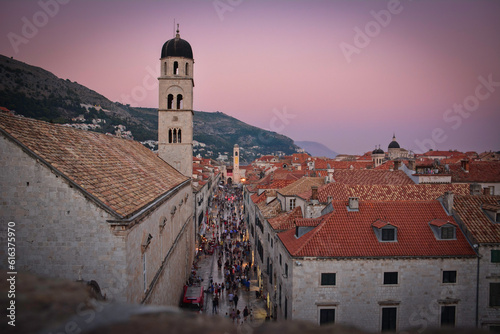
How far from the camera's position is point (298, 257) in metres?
18.3

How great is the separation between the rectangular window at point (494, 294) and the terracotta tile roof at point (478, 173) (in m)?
30.4

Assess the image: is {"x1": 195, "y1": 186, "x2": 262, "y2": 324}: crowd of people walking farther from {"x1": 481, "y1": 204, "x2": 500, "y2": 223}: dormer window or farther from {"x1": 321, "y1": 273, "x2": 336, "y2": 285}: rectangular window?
{"x1": 481, "y1": 204, "x2": 500, "y2": 223}: dormer window

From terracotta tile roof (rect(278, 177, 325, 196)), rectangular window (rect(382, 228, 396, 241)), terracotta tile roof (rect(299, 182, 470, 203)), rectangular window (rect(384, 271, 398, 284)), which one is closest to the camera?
rectangular window (rect(384, 271, 398, 284))

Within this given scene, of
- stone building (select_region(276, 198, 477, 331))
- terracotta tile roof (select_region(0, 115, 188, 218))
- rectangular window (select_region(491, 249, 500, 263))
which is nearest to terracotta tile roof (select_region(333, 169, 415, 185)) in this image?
stone building (select_region(276, 198, 477, 331))

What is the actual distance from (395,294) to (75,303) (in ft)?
64.3

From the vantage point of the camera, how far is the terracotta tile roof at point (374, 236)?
1888 centimetres

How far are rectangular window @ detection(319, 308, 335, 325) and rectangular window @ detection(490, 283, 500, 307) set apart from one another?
380 inches

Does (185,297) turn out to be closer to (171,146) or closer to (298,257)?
(298,257)

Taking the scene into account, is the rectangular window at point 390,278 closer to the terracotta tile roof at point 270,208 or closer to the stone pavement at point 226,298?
the stone pavement at point 226,298

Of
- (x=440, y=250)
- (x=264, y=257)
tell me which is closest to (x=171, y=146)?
(x=264, y=257)

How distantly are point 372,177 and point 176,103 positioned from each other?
88.5 ft

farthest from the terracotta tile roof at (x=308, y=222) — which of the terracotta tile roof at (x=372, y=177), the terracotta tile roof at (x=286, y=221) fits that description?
the terracotta tile roof at (x=372, y=177)

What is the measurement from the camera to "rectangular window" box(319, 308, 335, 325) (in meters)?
18.2

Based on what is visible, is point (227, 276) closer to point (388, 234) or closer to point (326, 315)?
point (326, 315)
